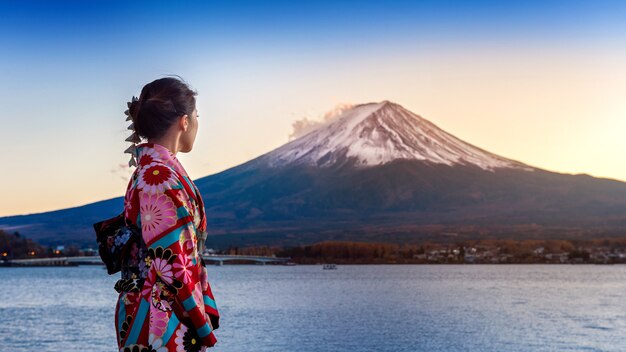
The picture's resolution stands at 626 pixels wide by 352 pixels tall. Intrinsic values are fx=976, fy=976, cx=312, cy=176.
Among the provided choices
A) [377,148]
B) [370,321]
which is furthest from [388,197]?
[370,321]

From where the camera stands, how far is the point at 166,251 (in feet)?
5.98

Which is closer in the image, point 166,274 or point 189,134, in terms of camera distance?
point 166,274

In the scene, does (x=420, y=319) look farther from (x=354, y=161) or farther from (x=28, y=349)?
(x=354, y=161)

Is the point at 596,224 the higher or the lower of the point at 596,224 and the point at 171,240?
the higher

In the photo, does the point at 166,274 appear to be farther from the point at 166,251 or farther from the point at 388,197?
the point at 388,197

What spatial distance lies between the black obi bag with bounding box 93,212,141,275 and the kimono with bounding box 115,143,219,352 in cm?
4

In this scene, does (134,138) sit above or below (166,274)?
above

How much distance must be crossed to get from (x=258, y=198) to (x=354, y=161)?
37.4 ft

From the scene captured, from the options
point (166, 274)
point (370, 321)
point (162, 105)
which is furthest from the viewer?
point (370, 321)

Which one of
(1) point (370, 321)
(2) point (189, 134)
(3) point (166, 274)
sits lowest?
(1) point (370, 321)

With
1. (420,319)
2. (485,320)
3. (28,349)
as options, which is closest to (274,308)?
(420,319)

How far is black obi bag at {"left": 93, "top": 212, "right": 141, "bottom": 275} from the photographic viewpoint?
1923mm

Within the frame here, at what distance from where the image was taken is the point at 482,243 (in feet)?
310

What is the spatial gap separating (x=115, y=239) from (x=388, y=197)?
98.2 meters
